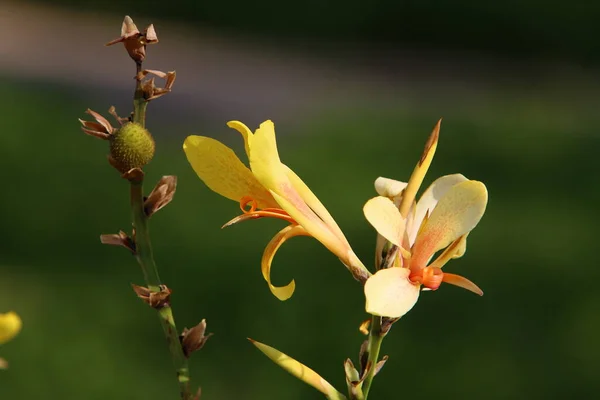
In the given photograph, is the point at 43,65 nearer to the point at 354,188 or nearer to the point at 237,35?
the point at 237,35

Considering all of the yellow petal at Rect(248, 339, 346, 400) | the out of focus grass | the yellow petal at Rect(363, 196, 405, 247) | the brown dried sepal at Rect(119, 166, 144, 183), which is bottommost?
the out of focus grass

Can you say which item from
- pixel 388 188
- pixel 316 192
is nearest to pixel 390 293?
pixel 388 188

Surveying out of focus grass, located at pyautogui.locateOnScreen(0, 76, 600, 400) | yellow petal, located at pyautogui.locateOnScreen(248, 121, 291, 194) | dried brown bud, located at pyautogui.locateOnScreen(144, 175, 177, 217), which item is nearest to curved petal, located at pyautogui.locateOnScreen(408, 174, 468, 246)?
yellow petal, located at pyautogui.locateOnScreen(248, 121, 291, 194)

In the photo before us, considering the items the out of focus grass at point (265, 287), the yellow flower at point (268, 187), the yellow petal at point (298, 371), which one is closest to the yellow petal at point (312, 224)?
the yellow flower at point (268, 187)

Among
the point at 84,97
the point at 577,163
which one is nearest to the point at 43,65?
the point at 84,97

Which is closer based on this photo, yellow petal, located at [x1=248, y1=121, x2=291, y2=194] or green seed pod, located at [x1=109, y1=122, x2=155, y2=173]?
green seed pod, located at [x1=109, y1=122, x2=155, y2=173]

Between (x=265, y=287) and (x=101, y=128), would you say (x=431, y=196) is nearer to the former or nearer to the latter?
(x=101, y=128)

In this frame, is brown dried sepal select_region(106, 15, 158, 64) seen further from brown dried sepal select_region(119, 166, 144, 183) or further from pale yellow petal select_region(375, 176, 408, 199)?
pale yellow petal select_region(375, 176, 408, 199)
